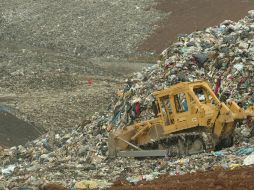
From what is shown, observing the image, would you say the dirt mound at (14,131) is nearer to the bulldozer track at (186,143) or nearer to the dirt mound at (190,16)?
the bulldozer track at (186,143)

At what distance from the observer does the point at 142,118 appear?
18656 millimetres

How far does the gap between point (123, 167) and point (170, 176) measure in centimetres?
271

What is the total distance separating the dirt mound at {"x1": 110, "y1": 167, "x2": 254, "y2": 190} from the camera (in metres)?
10.0

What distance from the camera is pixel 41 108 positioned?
87.0 ft

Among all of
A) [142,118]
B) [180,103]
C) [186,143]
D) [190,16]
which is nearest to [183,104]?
[180,103]

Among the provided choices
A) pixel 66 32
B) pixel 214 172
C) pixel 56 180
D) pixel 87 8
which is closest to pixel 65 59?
pixel 66 32

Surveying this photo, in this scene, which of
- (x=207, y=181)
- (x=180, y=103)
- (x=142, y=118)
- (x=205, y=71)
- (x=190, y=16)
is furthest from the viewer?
(x=190, y=16)

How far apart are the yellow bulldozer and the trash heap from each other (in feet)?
1.66

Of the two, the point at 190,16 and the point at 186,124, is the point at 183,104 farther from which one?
the point at 190,16

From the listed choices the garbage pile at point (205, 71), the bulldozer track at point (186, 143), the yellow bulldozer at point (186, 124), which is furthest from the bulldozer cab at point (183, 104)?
the garbage pile at point (205, 71)

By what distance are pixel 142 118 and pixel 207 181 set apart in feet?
27.1

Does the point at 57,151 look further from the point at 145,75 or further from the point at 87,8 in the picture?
the point at 87,8

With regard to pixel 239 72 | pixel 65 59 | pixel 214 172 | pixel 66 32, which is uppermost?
pixel 66 32

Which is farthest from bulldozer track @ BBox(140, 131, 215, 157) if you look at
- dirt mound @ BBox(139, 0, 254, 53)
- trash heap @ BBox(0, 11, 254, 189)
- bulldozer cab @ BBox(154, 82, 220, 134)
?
dirt mound @ BBox(139, 0, 254, 53)
